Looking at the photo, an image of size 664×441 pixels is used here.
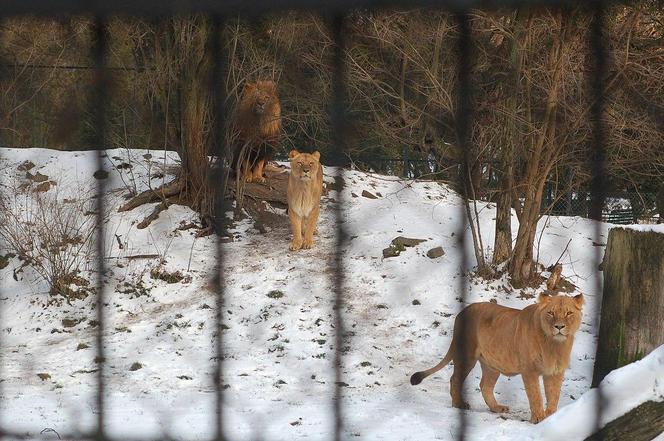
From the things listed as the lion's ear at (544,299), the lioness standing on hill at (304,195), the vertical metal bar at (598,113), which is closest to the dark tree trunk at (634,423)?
the vertical metal bar at (598,113)

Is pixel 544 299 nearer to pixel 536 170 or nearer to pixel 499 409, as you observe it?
pixel 499 409

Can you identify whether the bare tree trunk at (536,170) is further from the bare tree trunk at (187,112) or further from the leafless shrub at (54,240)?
the leafless shrub at (54,240)

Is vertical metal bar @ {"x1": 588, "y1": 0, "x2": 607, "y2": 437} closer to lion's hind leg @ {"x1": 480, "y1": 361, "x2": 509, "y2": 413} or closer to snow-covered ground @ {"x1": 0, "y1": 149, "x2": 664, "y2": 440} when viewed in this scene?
snow-covered ground @ {"x1": 0, "y1": 149, "x2": 664, "y2": 440}

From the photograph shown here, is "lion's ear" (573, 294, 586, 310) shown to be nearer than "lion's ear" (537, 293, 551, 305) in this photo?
Yes

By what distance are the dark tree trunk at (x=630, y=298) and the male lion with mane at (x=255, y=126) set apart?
6.19 metres

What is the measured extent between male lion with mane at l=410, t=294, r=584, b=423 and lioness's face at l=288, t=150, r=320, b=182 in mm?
3292

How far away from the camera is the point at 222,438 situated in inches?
62.8

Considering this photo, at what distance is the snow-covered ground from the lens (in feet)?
19.5

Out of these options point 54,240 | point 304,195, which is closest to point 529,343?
point 304,195

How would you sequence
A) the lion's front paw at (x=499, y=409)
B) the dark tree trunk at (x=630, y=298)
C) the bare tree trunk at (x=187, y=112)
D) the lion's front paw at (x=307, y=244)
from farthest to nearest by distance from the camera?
the lion's front paw at (x=307, y=244), the bare tree trunk at (x=187, y=112), the lion's front paw at (x=499, y=409), the dark tree trunk at (x=630, y=298)

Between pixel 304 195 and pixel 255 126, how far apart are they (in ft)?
3.17

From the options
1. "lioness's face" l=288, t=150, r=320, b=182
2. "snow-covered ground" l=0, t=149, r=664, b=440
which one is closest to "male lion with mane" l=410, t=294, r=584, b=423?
"snow-covered ground" l=0, t=149, r=664, b=440

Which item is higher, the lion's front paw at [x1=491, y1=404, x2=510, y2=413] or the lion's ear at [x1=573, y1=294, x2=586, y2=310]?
the lion's ear at [x1=573, y1=294, x2=586, y2=310]

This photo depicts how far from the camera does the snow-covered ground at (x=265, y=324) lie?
19.5 feet
